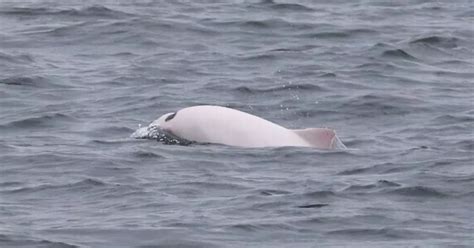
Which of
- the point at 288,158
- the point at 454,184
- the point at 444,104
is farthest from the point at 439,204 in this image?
the point at 444,104

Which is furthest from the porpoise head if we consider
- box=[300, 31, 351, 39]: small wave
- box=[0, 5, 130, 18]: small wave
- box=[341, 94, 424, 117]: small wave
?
box=[0, 5, 130, 18]: small wave

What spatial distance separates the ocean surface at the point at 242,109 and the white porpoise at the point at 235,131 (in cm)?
22

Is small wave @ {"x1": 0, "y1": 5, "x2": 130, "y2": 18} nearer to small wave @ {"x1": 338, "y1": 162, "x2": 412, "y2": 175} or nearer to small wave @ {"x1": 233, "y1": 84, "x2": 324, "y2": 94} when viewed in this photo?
small wave @ {"x1": 233, "y1": 84, "x2": 324, "y2": 94}

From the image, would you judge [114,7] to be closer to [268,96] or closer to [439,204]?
[268,96]

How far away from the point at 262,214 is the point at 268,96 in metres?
→ 7.18

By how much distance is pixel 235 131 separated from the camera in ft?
58.9

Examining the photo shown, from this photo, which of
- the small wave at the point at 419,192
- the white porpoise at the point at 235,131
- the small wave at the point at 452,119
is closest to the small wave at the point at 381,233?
the small wave at the point at 419,192

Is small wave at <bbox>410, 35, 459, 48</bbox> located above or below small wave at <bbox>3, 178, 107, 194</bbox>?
below

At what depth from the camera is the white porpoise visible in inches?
696

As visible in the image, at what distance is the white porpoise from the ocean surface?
225mm

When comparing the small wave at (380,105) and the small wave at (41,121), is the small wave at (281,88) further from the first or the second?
the small wave at (41,121)

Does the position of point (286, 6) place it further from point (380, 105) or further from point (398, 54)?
point (380, 105)

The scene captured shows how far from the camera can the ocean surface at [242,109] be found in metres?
14.2

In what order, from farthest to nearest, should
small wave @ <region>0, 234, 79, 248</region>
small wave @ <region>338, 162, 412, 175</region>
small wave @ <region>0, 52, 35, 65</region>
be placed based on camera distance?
1. small wave @ <region>0, 52, 35, 65</region>
2. small wave @ <region>338, 162, 412, 175</region>
3. small wave @ <region>0, 234, 79, 248</region>
